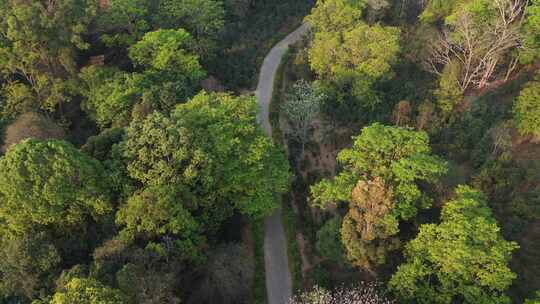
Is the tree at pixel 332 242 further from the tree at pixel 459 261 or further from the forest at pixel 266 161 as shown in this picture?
the tree at pixel 459 261

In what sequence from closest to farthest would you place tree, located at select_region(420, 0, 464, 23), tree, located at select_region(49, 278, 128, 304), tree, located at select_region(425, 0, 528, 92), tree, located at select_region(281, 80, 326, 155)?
1. tree, located at select_region(49, 278, 128, 304)
2. tree, located at select_region(425, 0, 528, 92)
3. tree, located at select_region(281, 80, 326, 155)
4. tree, located at select_region(420, 0, 464, 23)

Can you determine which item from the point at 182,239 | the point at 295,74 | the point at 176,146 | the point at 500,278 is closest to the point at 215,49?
the point at 295,74

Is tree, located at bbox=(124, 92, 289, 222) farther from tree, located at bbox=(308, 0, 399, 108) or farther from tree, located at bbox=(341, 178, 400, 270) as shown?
tree, located at bbox=(308, 0, 399, 108)

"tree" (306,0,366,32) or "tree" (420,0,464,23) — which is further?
"tree" (420,0,464,23)

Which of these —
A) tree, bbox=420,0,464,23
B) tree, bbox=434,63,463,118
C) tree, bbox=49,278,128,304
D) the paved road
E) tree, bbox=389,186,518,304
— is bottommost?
the paved road

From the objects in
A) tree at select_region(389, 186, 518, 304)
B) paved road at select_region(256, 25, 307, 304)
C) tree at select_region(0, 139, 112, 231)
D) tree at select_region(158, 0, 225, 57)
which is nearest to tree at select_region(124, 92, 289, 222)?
paved road at select_region(256, 25, 307, 304)

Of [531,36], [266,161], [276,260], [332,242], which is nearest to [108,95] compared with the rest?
[266,161]

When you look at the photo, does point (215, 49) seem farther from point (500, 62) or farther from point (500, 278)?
point (500, 278)
